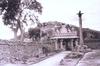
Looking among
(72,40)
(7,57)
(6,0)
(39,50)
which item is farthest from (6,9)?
(7,57)

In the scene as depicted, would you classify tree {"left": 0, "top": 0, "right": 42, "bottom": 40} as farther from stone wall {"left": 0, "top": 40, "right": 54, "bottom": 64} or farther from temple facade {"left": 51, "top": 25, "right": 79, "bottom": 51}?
stone wall {"left": 0, "top": 40, "right": 54, "bottom": 64}

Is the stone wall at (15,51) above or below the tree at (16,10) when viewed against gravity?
below

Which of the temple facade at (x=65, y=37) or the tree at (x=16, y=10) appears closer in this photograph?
the tree at (x=16, y=10)

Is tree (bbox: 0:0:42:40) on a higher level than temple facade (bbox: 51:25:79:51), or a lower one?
higher

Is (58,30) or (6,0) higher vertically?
(6,0)

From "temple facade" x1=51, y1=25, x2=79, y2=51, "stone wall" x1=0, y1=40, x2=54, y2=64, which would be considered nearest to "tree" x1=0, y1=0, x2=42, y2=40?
"temple facade" x1=51, y1=25, x2=79, y2=51

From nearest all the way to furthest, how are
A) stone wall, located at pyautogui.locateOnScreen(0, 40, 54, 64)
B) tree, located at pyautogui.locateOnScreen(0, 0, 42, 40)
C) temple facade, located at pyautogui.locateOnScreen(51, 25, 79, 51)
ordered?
stone wall, located at pyautogui.locateOnScreen(0, 40, 54, 64)
tree, located at pyautogui.locateOnScreen(0, 0, 42, 40)
temple facade, located at pyautogui.locateOnScreen(51, 25, 79, 51)

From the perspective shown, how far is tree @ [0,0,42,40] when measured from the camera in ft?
86.0

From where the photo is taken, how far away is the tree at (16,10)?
2620 centimetres

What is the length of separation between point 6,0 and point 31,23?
16.1 ft

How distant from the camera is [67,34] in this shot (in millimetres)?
31312

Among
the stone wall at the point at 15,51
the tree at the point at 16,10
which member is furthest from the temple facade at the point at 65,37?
the stone wall at the point at 15,51

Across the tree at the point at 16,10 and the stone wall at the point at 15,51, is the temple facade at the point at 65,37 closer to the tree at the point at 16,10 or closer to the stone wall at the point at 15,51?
the tree at the point at 16,10

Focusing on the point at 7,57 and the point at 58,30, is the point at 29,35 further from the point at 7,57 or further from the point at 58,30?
the point at 7,57
